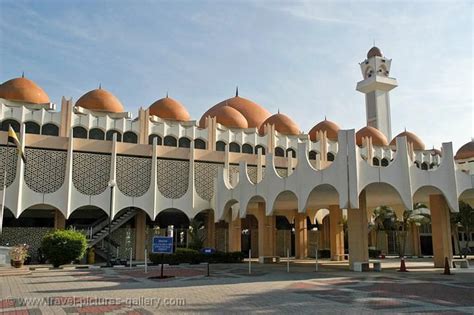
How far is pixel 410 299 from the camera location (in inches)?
488

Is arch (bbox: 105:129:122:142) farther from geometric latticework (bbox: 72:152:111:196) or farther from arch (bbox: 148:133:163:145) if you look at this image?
arch (bbox: 148:133:163:145)

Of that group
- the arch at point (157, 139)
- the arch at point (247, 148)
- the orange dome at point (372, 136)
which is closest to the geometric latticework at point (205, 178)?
the arch at point (157, 139)

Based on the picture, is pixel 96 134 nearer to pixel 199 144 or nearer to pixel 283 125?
pixel 199 144

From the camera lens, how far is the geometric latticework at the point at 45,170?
99.0 feet

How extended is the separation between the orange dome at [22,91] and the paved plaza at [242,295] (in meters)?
20.0

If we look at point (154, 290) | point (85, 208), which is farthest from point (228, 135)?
point (154, 290)

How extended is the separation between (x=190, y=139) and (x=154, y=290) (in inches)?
885

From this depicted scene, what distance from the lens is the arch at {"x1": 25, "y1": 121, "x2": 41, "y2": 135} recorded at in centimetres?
3164

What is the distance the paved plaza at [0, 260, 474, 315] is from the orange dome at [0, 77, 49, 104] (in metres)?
20.0

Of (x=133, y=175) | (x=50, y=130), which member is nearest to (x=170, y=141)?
(x=133, y=175)

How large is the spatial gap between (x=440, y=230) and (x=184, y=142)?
65.9 feet

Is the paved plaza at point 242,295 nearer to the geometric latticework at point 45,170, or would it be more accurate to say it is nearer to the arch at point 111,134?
the geometric latticework at point 45,170

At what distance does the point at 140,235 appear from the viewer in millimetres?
33875

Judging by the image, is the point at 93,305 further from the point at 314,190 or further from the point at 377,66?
the point at 377,66
